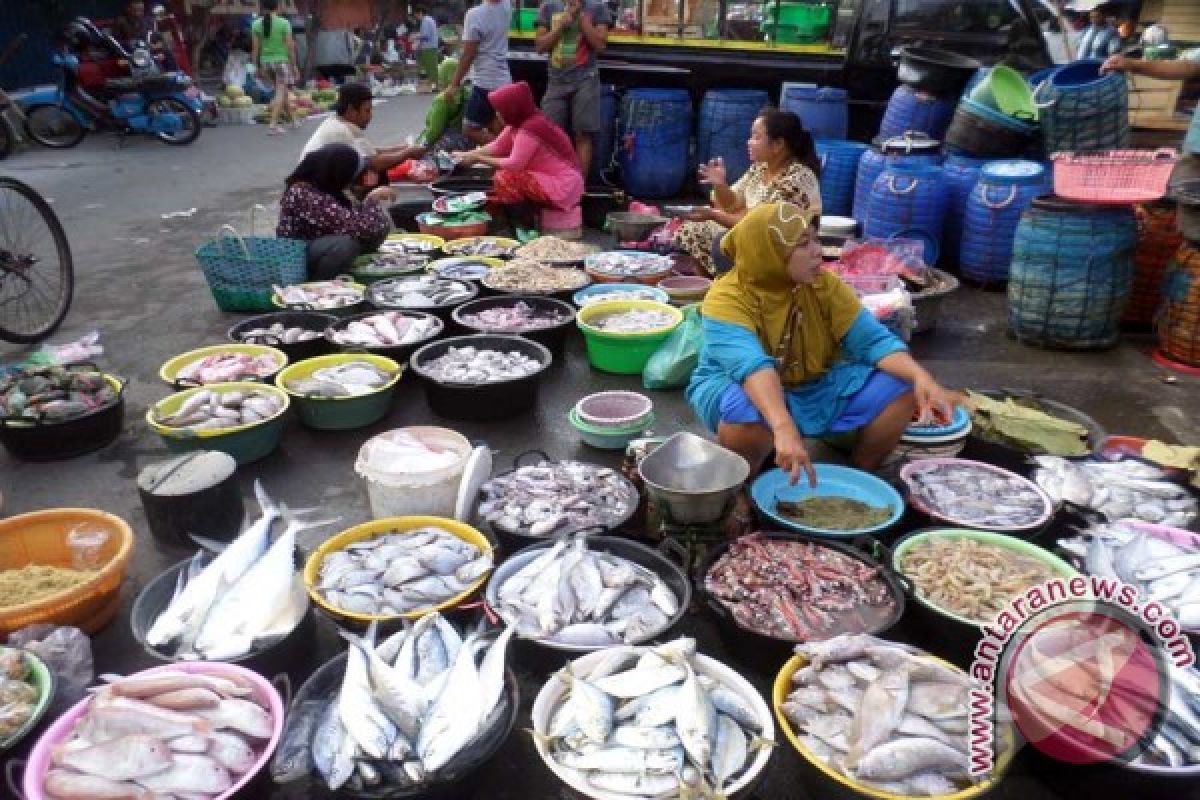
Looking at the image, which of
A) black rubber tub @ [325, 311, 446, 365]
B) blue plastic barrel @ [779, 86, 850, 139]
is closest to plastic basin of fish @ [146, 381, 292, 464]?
black rubber tub @ [325, 311, 446, 365]

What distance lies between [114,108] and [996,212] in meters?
12.9

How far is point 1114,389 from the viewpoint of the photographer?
462cm

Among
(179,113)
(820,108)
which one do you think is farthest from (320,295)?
(179,113)

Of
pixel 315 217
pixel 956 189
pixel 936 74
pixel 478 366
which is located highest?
pixel 936 74

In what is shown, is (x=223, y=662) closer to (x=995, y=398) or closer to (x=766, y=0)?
(x=995, y=398)

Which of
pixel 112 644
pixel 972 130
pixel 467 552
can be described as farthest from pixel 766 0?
pixel 112 644

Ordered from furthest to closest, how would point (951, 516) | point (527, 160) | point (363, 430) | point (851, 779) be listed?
point (527, 160) → point (363, 430) → point (951, 516) → point (851, 779)

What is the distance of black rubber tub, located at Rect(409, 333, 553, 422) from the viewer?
13.6 feet

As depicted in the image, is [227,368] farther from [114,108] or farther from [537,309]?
[114,108]

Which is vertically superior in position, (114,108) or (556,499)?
(114,108)

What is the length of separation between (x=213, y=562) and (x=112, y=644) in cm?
48

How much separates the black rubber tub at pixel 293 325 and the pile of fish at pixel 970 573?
11.5 feet

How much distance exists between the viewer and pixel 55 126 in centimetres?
1248

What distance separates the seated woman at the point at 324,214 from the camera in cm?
556
